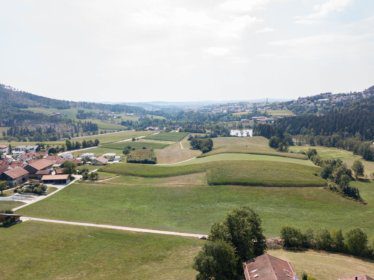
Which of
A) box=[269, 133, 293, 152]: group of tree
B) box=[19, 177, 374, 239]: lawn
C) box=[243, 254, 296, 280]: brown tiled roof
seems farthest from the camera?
box=[269, 133, 293, 152]: group of tree

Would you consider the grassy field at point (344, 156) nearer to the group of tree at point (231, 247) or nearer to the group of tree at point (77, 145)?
the group of tree at point (231, 247)

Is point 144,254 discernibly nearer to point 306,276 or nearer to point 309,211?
point 306,276

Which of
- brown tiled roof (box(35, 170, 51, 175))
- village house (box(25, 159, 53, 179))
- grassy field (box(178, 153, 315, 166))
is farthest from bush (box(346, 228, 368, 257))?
village house (box(25, 159, 53, 179))

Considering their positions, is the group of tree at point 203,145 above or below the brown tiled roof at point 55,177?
above

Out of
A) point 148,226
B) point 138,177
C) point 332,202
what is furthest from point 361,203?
point 138,177

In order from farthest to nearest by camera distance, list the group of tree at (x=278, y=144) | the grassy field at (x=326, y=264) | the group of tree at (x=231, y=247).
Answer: the group of tree at (x=278, y=144), the grassy field at (x=326, y=264), the group of tree at (x=231, y=247)

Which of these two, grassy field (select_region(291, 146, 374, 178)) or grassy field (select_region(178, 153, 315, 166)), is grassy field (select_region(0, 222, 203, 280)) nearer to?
grassy field (select_region(178, 153, 315, 166))

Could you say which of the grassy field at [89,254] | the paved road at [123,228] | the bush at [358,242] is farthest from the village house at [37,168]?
the bush at [358,242]
